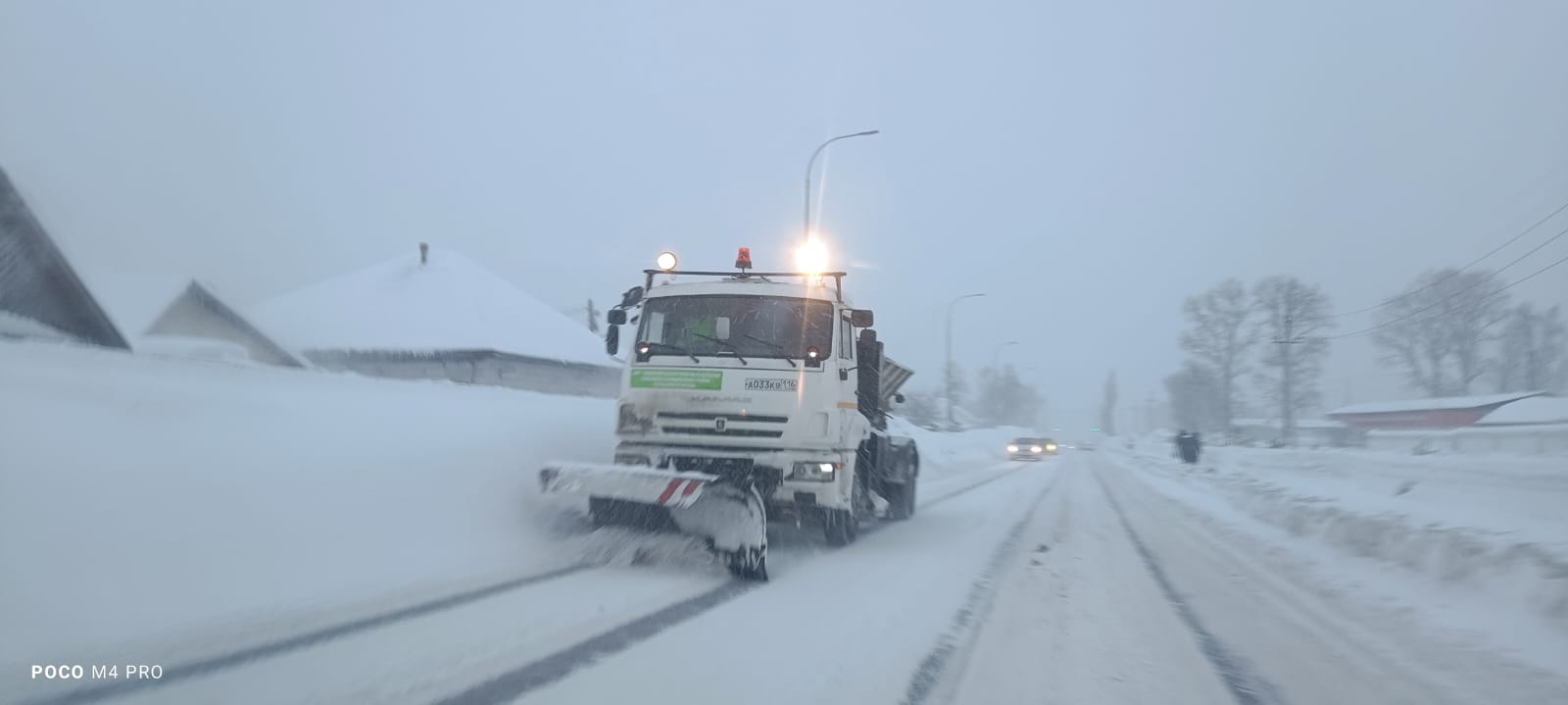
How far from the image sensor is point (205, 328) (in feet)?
46.6

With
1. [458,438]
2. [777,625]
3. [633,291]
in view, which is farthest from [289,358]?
[777,625]

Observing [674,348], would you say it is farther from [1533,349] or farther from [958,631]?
[1533,349]

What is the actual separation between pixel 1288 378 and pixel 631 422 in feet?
127

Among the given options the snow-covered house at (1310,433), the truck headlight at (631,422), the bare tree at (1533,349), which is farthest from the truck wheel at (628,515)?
the snow-covered house at (1310,433)

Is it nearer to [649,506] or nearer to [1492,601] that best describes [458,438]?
[649,506]

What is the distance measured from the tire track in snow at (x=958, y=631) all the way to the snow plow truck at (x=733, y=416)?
159 cm

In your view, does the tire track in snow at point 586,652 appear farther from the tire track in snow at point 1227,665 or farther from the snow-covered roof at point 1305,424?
the snow-covered roof at point 1305,424

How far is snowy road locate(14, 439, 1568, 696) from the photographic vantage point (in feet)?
14.0

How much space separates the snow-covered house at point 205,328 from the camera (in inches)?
499

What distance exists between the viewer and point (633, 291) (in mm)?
9500

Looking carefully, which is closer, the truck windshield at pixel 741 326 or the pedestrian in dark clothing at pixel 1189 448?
the truck windshield at pixel 741 326

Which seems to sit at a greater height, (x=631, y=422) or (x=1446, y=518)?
(x=631, y=422)

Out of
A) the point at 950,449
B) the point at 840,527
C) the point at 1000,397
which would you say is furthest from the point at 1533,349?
the point at 1000,397

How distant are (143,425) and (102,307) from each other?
737 centimetres
